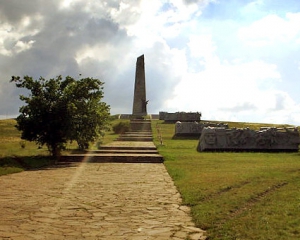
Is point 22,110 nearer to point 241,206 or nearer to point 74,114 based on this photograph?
point 74,114

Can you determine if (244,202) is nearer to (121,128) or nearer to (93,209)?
(93,209)

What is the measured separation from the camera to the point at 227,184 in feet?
29.2

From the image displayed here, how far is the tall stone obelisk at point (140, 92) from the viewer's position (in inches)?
2099

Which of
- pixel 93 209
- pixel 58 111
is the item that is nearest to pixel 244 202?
pixel 93 209

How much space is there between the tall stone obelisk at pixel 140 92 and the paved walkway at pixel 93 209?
141 ft

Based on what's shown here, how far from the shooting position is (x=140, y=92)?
54156 millimetres

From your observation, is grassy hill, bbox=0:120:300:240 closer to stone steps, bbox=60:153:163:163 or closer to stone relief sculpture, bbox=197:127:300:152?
stone steps, bbox=60:153:163:163

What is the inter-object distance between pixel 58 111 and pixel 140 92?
127 ft

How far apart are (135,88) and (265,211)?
159ft

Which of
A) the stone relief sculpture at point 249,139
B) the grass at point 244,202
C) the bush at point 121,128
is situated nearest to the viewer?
the grass at point 244,202

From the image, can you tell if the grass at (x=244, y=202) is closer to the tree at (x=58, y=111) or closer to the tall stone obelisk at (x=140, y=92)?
the tree at (x=58, y=111)

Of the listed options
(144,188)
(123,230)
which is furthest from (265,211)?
(144,188)

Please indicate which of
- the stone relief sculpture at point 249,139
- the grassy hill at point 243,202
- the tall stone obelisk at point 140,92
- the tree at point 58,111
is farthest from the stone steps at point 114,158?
the tall stone obelisk at point 140,92

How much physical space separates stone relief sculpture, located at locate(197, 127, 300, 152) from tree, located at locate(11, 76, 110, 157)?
728cm
